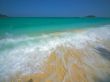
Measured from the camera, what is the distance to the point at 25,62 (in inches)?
148

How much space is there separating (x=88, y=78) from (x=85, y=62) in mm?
1070

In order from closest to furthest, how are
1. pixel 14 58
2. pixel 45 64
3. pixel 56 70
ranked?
pixel 56 70, pixel 45 64, pixel 14 58

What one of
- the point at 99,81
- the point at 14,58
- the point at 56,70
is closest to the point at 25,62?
the point at 14,58

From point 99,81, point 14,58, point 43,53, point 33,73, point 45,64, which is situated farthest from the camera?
point 43,53

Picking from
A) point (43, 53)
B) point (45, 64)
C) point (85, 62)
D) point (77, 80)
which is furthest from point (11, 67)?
point (85, 62)

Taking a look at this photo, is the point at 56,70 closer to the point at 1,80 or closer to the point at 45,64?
the point at 45,64

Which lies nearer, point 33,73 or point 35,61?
point 33,73

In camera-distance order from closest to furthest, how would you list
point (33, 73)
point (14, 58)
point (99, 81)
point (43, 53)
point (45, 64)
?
point (99, 81) → point (33, 73) → point (45, 64) → point (14, 58) → point (43, 53)

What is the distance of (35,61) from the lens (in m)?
3.86

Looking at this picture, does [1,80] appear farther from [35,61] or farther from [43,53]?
[43,53]

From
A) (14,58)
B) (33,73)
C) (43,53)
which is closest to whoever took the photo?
(33,73)

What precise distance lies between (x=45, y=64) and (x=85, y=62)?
6.10 feet

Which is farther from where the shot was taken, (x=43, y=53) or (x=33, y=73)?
(x=43, y=53)

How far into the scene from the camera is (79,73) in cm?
314
